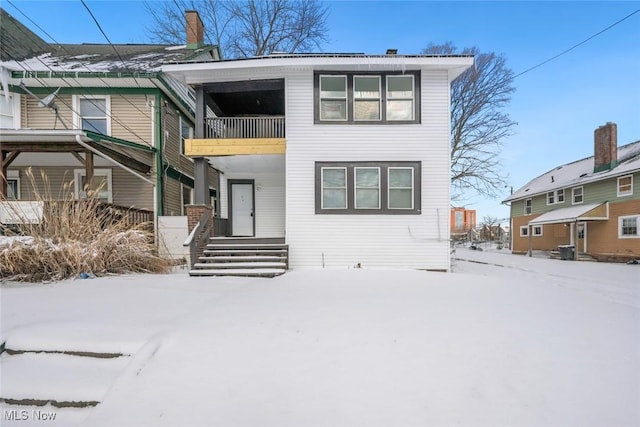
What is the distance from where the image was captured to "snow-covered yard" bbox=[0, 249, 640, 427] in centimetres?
212

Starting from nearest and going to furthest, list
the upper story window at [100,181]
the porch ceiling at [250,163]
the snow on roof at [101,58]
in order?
the porch ceiling at [250,163] < the snow on roof at [101,58] < the upper story window at [100,181]

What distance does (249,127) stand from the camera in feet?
30.1

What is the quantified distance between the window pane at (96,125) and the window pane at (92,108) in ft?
0.76

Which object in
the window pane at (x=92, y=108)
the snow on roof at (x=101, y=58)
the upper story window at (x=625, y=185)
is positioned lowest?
the upper story window at (x=625, y=185)

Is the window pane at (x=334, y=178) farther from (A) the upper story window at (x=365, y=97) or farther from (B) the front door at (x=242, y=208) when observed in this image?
(B) the front door at (x=242, y=208)

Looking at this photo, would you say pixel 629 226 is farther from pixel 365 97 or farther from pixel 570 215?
pixel 365 97

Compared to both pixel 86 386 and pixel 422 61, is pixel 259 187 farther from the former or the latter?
pixel 86 386

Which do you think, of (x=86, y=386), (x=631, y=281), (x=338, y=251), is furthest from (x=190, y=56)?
(x=631, y=281)

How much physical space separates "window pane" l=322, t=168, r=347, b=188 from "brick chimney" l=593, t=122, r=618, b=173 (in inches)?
711

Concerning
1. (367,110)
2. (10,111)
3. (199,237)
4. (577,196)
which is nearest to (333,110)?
(367,110)

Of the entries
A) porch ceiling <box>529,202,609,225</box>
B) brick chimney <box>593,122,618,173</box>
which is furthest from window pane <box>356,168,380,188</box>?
brick chimney <box>593,122,618,173</box>

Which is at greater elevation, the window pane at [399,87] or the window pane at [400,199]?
the window pane at [399,87]

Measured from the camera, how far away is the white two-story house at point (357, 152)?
8.34m

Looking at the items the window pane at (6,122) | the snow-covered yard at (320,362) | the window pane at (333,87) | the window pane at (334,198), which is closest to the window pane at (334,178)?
the window pane at (334,198)
